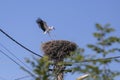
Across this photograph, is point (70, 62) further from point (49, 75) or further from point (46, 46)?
point (46, 46)

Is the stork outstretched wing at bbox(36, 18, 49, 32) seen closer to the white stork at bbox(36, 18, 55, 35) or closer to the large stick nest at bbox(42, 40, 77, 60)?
the white stork at bbox(36, 18, 55, 35)

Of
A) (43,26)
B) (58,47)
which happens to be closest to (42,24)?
(43,26)

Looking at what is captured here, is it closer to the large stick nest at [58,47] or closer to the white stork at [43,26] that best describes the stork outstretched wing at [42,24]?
the white stork at [43,26]

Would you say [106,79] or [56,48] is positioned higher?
[56,48]

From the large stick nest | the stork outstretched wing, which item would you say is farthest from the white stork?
the large stick nest

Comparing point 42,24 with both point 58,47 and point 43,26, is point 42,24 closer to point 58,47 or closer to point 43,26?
point 43,26

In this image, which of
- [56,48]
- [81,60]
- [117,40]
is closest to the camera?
[81,60]

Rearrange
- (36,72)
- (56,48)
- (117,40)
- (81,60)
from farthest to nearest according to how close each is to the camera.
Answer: (56,48) → (117,40) → (81,60) → (36,72)

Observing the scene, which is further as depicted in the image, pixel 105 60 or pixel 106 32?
pixel 106 32

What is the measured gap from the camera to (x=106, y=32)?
648 centimetres

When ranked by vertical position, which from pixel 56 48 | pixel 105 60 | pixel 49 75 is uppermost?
pixel 56 48

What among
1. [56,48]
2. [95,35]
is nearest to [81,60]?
[95,35]

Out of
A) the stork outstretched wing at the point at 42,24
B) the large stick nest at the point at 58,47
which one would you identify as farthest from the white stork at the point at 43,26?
the large stick nest at the point at 58,47

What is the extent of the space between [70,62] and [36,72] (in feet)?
2.62
